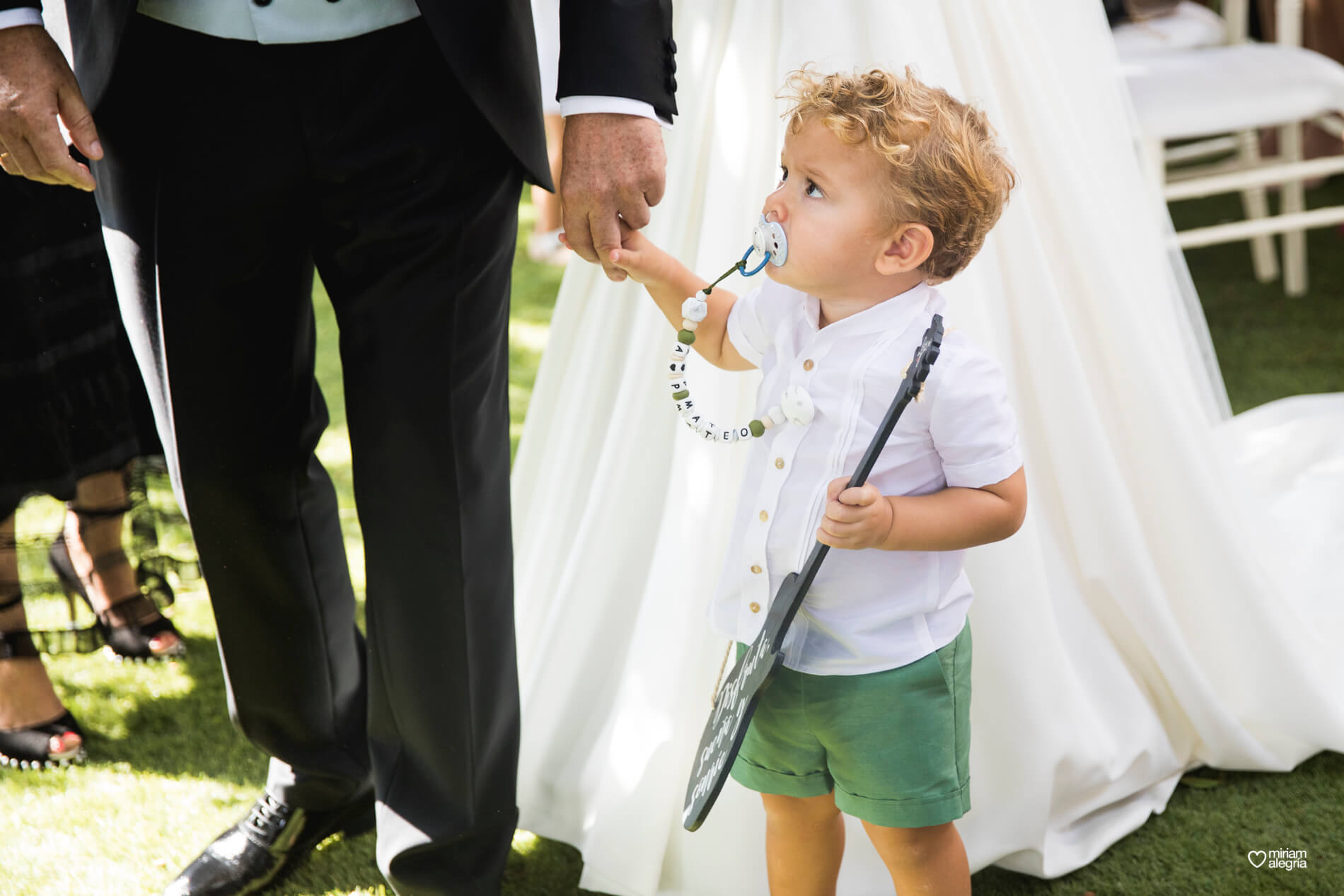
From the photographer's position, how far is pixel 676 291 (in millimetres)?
1314

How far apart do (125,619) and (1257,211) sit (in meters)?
3.41

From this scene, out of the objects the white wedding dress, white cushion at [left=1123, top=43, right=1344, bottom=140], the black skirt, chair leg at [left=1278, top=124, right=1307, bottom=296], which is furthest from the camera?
chair leg at [left=1278, top=124, right=1307, bottom=296]

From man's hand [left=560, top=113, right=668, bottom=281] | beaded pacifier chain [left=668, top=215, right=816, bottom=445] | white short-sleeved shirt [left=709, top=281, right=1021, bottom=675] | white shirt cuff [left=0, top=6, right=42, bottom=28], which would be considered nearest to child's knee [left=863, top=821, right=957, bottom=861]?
white short-sleeved shirt [left=709, top=281, right=1021, bottom=675]

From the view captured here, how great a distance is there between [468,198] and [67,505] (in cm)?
126

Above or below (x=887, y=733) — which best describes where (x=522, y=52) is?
above

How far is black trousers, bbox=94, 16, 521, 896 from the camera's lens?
122cm

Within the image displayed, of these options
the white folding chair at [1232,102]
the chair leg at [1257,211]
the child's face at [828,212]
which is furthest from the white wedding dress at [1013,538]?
the chair leg at [1257,211]

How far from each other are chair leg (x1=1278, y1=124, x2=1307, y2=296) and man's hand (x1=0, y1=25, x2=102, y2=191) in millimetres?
3461

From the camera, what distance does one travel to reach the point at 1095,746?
5.47 feet

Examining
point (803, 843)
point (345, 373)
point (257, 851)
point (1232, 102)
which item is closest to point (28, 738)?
point (257, 851)

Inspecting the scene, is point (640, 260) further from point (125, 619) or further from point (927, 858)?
point (125, 619)

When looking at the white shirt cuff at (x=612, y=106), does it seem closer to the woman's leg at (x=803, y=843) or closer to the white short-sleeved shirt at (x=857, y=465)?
the white short-sleeved shirt at (x=857, y=465)

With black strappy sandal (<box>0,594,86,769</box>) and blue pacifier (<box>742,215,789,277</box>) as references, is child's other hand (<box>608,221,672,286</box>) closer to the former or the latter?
blue pacifier (<box>742,215,789,277</box>)

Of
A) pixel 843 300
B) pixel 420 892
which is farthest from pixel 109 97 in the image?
pixel 420 892
